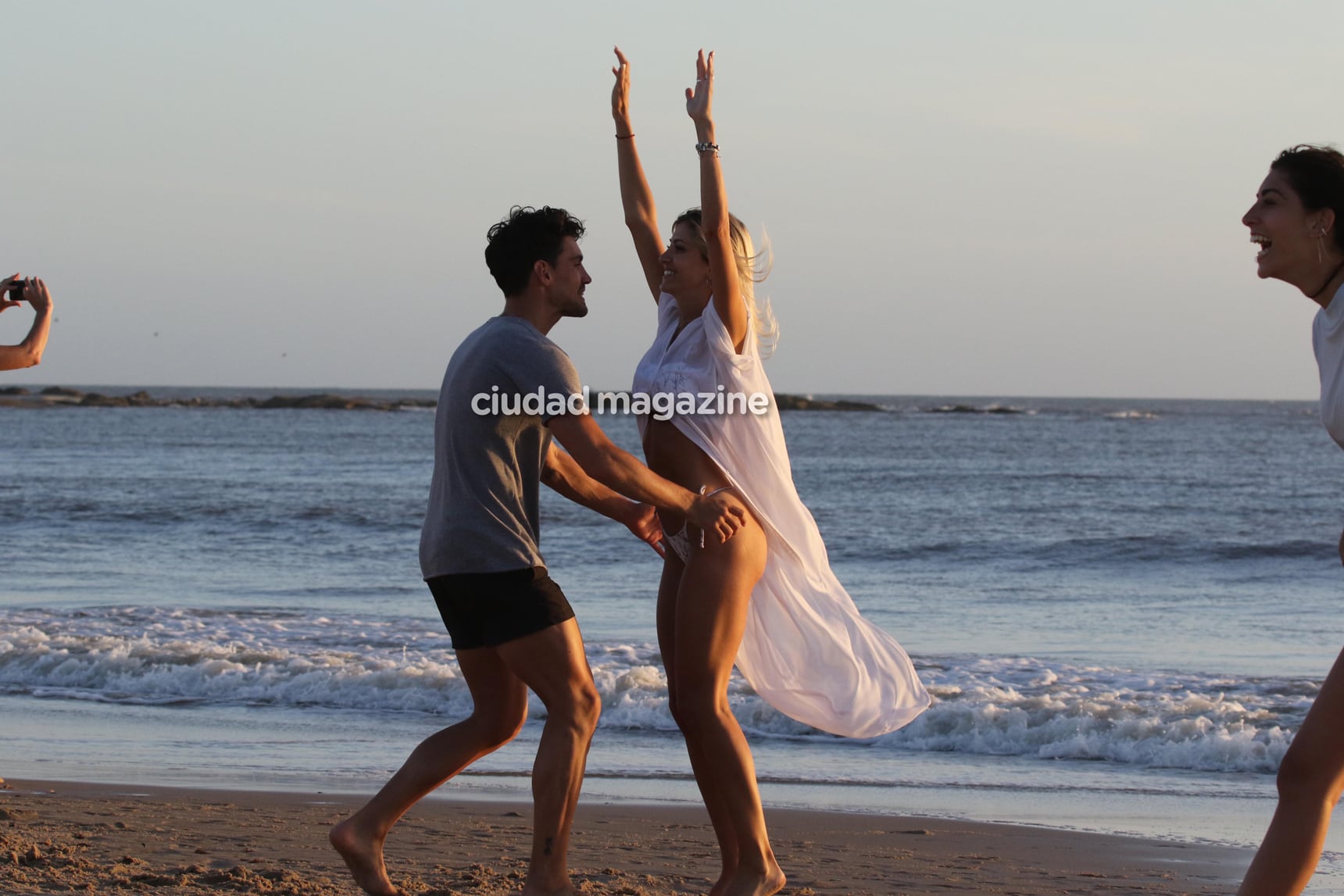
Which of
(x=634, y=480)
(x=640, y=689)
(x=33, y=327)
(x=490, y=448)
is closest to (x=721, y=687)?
(x=634, y=480)

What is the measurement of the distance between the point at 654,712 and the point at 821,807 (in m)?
2.27

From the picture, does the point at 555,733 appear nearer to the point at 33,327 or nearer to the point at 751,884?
the point at 751,884

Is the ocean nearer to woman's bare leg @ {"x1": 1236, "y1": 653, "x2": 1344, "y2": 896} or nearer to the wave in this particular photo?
the wave

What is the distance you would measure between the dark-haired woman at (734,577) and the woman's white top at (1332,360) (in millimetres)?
1346

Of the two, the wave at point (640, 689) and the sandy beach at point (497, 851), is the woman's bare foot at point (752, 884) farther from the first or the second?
the wave at point (640, 689)

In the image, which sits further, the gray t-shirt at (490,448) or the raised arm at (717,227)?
the raised arm at (717,227)

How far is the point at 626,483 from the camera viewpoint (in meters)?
3.51

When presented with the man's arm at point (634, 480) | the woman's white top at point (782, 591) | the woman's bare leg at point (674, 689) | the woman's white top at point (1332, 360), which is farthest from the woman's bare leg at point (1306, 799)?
the man's arm at point (634, 480)

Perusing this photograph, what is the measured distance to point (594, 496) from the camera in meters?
4.04

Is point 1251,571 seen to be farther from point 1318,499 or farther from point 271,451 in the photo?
point 271,451

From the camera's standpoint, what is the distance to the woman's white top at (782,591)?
3838 millimetres

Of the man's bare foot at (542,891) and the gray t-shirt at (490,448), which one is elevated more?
the gray t-shirt at (490,448)

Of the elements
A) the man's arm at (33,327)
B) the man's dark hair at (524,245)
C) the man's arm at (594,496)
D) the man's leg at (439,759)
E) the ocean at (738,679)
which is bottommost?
the ocean at (738,679)

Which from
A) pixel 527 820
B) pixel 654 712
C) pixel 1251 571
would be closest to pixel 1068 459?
pixel 1251 571
